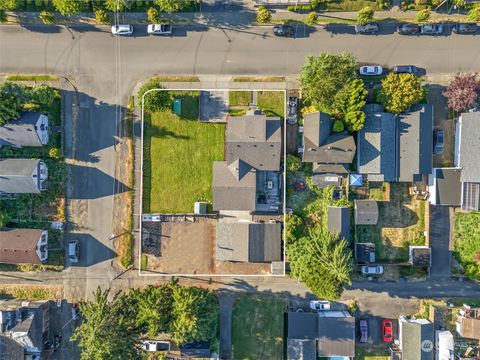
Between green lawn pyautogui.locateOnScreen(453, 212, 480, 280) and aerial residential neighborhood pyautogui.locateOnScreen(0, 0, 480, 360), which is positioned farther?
green lawn pyautogui.locateOnScreen(453, 212, 480, 280)

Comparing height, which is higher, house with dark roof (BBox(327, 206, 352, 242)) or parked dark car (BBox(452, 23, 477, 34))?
parked dark car (BBox(452, 23, 477, 34))

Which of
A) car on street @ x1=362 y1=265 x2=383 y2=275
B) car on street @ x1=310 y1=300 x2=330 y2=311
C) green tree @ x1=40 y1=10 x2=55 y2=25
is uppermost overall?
green tree @ x1=40 y1=10 x2=55 y2=25

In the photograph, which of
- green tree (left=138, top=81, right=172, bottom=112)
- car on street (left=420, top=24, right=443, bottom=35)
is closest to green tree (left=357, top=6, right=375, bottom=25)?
car on street (left=420, top=24, right=443, bottom=35)

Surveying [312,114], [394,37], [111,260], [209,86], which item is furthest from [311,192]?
[111,260]

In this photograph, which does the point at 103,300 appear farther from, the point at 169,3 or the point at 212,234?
the point at 169,3

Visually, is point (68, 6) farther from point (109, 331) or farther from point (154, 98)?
point (109, 331)

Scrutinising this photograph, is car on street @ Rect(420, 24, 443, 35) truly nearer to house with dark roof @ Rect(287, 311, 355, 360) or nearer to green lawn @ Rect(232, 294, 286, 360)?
house with dark roof @ Rect(287, 311, 355, 360)
